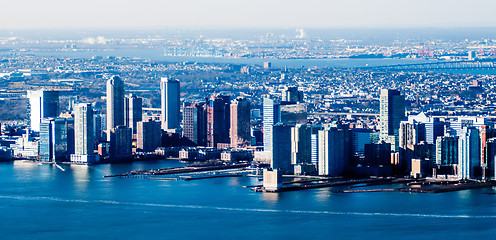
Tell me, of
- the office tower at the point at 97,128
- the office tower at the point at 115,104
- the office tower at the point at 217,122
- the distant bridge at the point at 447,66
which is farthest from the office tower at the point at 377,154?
the distant bridge at the point at 447,66

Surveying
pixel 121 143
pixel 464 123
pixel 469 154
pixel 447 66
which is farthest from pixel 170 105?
pixel 447 66

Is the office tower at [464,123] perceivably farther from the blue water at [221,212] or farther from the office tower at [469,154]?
the blue water at [221,212]

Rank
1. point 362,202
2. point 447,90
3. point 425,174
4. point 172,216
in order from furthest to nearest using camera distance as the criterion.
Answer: point 447,90 < point 425,174 < point 362,202 < point 172,216

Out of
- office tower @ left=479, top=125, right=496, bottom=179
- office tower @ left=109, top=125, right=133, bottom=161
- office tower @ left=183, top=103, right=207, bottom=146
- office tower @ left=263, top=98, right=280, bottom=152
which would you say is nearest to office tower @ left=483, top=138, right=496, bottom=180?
office tower @ left=479, top=125, right=496, bottom=179

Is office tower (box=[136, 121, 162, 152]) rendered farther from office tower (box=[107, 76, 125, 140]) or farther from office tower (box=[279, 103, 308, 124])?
office tower (box=[279, 103, 308, 124])

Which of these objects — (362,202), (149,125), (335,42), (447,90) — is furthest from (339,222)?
(335,42)

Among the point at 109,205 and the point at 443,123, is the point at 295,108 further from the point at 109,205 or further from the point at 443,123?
the point at 109,205

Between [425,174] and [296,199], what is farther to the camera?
[425,174]
